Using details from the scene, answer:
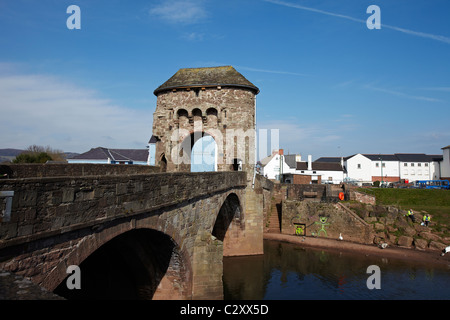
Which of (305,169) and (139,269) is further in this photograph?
(305,169)

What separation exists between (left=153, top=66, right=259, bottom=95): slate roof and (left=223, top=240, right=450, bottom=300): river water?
39.8 ft

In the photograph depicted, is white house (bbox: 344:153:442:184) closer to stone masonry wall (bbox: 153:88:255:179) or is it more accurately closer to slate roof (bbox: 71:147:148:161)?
slate roof (bbox: 71:147:148:161)

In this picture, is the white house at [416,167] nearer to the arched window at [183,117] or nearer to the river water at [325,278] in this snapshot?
the river water at [325,278]

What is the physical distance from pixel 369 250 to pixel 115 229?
23.9m

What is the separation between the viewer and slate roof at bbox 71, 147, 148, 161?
48.8 m

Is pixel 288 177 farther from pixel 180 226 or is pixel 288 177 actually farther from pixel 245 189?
pixel 180 226

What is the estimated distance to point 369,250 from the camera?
2542 cm

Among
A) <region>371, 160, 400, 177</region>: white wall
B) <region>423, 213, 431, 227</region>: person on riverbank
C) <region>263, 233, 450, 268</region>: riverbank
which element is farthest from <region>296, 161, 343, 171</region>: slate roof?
<region>263, 233, 450, 268</region>: riverbank

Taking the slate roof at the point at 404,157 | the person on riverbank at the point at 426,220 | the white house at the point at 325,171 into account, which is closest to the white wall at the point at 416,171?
the slate roof at the point at 404,157

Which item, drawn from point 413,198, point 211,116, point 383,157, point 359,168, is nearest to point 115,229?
point 211,116

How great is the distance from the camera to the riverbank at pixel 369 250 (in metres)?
23.5

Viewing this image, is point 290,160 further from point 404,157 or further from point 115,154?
point 115,154

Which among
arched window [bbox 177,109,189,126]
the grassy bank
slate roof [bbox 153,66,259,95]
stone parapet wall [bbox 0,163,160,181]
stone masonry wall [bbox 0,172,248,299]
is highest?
slate roof [bbox 153,66,259,95]
